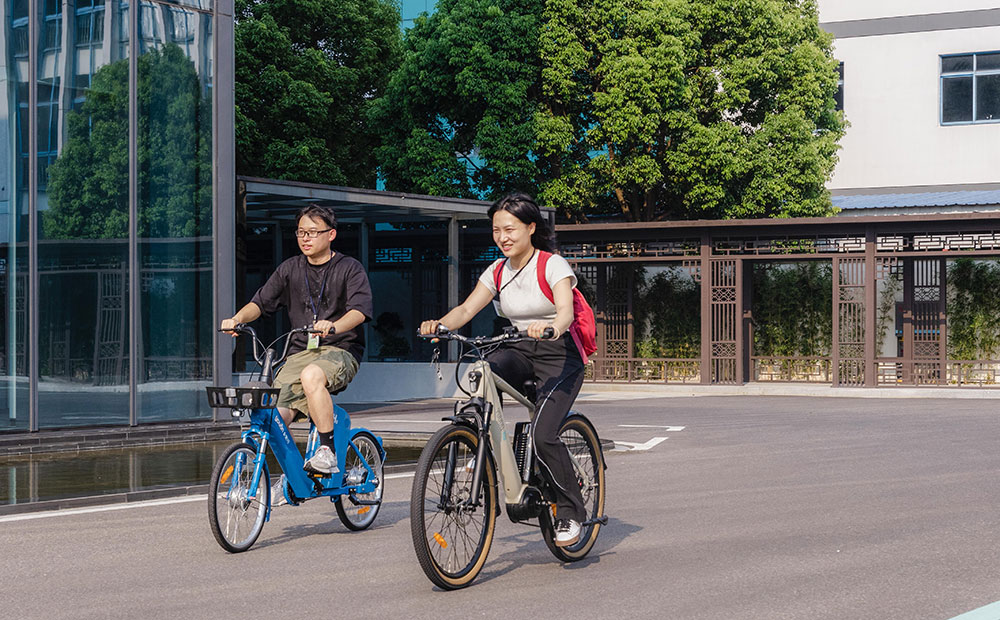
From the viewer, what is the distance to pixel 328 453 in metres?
6.92

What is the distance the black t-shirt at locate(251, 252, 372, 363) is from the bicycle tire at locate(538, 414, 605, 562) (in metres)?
1.49

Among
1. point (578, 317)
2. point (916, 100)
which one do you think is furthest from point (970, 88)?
point (578, 317)

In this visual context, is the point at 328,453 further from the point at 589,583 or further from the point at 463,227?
the point at 463,227

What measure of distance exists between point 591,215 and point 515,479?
25259 millimetres

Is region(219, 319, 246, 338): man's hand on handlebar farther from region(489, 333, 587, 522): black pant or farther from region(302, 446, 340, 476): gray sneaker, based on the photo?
region(489, 333, 587, 522): black pant

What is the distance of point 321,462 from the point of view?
22.6 ft

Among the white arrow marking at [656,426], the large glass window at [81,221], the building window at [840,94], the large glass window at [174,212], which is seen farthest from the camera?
the building window at [840,94]

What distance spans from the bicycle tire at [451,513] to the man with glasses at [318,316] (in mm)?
1412

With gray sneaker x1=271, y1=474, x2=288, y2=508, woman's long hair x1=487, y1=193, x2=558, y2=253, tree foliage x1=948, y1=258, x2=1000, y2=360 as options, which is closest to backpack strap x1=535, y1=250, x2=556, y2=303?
woman's long hair x1=487, y1=193, x2=558, y2=253

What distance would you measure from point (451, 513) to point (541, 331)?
93 cm

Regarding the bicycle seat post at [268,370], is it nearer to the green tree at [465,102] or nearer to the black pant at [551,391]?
the black pant at [551,391]

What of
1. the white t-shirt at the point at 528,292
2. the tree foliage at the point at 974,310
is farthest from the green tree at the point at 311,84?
the white t-shirt at the point at 528,292

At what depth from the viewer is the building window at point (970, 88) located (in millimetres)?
32281

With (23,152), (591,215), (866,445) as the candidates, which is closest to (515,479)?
(866,445)
